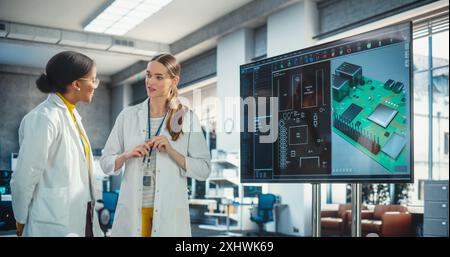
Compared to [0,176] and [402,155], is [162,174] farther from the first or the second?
[402,155]

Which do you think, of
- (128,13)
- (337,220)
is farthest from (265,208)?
(128,13)

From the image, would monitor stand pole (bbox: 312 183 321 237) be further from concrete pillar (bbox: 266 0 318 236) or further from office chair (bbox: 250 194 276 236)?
office chair (bbox: 250 194 276 236)

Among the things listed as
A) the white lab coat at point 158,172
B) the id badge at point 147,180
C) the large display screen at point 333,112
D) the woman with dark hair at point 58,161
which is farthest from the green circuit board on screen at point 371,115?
the woman with dark hair at point 58,161

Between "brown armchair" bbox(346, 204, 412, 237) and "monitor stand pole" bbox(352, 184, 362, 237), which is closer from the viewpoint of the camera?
"monitor stand pole" bbox(352, 184, 362, 237)

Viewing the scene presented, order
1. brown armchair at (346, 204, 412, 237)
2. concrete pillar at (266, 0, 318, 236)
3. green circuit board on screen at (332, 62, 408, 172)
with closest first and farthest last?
green circuit board on screen at (332, 62, 408, 172)
concrete pillar at (266, 0, 318, 236)
brown armchair at (346, 204, 412, 237)

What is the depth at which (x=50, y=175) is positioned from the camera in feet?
3.52

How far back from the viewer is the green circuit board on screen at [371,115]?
1184 mm

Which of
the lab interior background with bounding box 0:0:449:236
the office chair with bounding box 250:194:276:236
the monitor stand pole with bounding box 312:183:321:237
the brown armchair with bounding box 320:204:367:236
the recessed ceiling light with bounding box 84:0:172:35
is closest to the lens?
the monitor stand pole with bounding box 312:183:321:237

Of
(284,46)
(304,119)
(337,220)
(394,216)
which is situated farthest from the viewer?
(337,220)

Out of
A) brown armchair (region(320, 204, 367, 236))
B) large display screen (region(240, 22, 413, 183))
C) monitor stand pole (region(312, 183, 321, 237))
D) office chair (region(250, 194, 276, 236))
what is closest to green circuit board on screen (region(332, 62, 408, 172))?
large display screen (region(240, 22, 413, 183))

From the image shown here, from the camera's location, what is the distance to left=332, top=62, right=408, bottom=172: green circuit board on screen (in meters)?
1.18

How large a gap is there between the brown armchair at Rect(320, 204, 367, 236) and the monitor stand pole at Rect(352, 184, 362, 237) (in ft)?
14.1

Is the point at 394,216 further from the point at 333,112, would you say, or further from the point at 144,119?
the point at 144,119

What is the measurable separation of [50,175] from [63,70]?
0.78 feet
